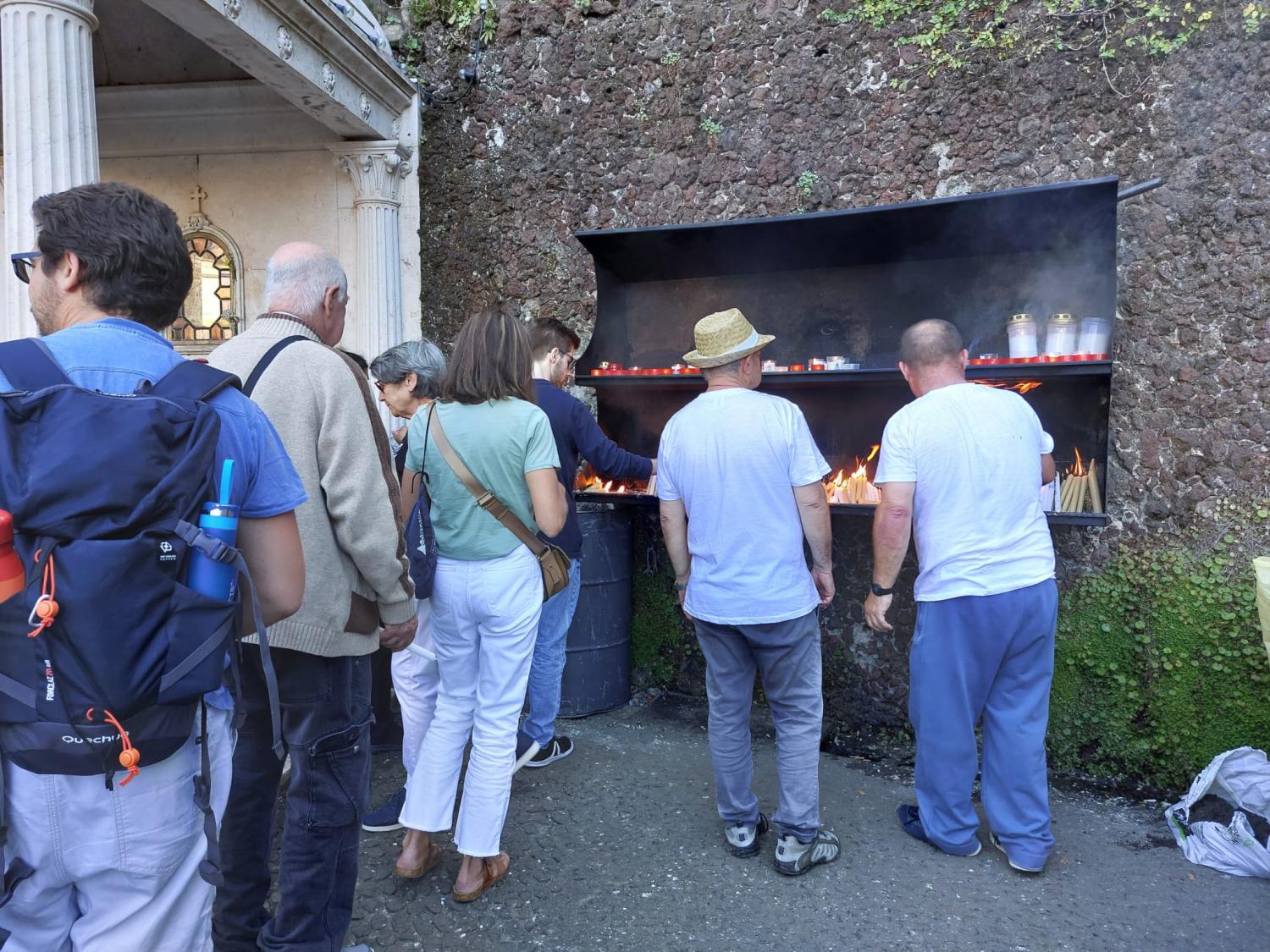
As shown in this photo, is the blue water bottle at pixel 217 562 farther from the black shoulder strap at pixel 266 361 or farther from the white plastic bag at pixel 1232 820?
the white plastic bag at pixel 1232 820

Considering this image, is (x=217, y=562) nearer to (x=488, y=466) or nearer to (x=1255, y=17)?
(x=488, y=466)

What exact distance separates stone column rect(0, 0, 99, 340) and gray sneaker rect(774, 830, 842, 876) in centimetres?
371

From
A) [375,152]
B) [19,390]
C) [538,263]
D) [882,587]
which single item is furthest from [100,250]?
[375,152]

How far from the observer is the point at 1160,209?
4070 millimetres

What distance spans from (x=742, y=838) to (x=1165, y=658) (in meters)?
2.23

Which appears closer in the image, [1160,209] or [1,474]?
[1,474]

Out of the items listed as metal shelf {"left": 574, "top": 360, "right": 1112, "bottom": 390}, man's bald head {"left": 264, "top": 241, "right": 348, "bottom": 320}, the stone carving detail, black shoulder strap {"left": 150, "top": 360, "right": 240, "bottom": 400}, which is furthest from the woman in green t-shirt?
the stone carving detail

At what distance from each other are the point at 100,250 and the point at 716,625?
2.40m

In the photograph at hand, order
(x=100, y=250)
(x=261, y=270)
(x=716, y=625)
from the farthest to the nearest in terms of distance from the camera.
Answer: (x=261, y=270) → (x=716, y=625) → (x=100, y=250)

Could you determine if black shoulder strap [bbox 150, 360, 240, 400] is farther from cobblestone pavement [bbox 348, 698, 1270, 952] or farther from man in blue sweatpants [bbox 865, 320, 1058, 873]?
man in blue sweatpants [bbox 865, 320, 1058, 873]

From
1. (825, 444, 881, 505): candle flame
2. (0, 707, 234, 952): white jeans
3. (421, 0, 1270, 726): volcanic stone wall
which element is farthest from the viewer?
(825, 444, 881, 505): candle flame

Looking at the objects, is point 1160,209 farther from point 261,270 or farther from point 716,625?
point 261,270

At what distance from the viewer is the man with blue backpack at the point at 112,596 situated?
1.49 metres

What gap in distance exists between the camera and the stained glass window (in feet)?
21.4
